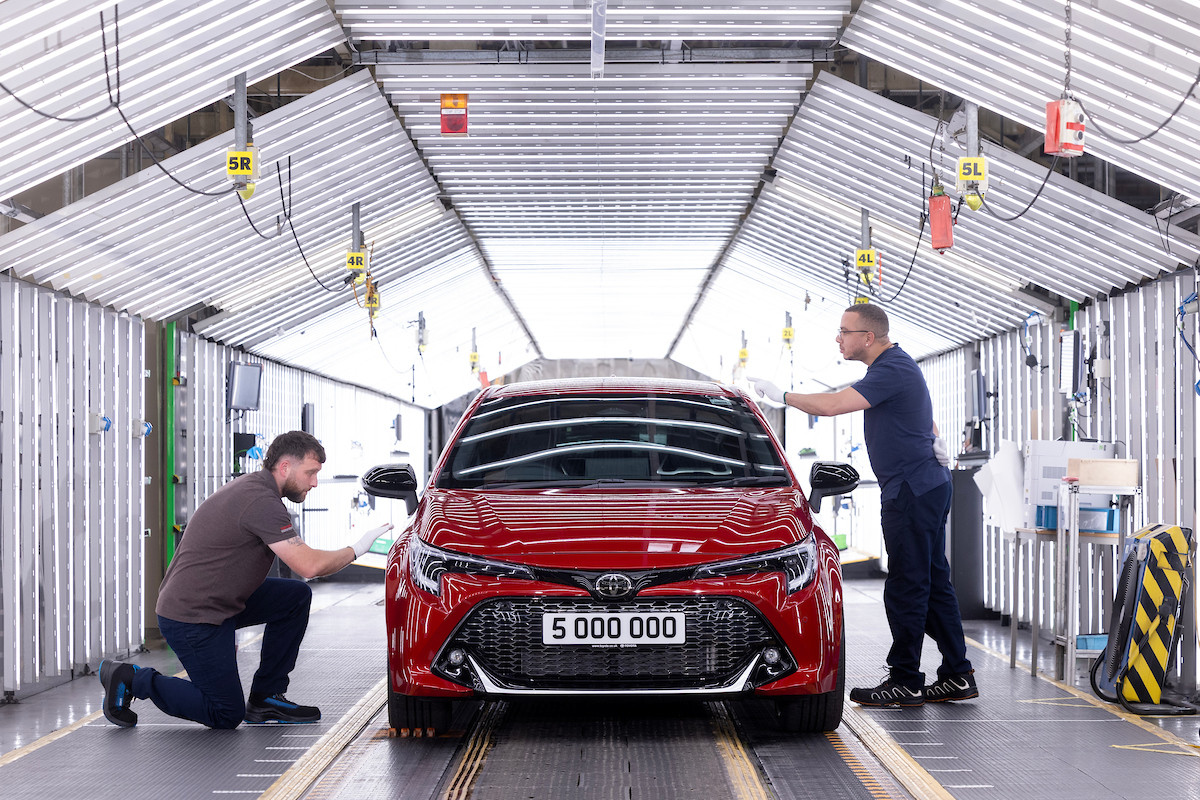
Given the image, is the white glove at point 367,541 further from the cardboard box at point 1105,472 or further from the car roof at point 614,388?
the cardboard box at point 1105,472

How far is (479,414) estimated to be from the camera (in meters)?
5.48

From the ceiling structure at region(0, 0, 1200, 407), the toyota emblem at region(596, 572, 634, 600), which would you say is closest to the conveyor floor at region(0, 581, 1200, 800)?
the toyota emblem at region(596, 572, 634, 600)

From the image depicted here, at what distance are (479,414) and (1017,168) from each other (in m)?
3.65

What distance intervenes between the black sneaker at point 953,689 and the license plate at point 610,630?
2108 mm

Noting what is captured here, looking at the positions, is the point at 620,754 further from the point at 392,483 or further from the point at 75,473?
the point at 75,473

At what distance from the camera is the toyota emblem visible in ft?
13.7

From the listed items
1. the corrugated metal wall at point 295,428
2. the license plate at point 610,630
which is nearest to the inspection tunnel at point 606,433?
the license plate at point 610,630

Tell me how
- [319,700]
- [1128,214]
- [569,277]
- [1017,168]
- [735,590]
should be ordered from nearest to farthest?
[735,590] < [319,700] < [1128,214] < [1017,168] < [569,277]

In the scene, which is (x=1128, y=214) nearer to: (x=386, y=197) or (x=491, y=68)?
(x=491, y=68)

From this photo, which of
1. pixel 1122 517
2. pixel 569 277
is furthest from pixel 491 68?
pixel 569 277

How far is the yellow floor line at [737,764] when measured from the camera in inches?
151

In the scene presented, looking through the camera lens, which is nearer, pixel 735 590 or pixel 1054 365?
pixel 735 590

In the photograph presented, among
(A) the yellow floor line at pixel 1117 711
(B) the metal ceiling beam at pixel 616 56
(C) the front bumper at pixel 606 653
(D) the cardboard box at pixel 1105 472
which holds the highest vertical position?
(B) the metal ceiling beam at pixel 616 56

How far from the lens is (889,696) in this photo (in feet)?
18.1
